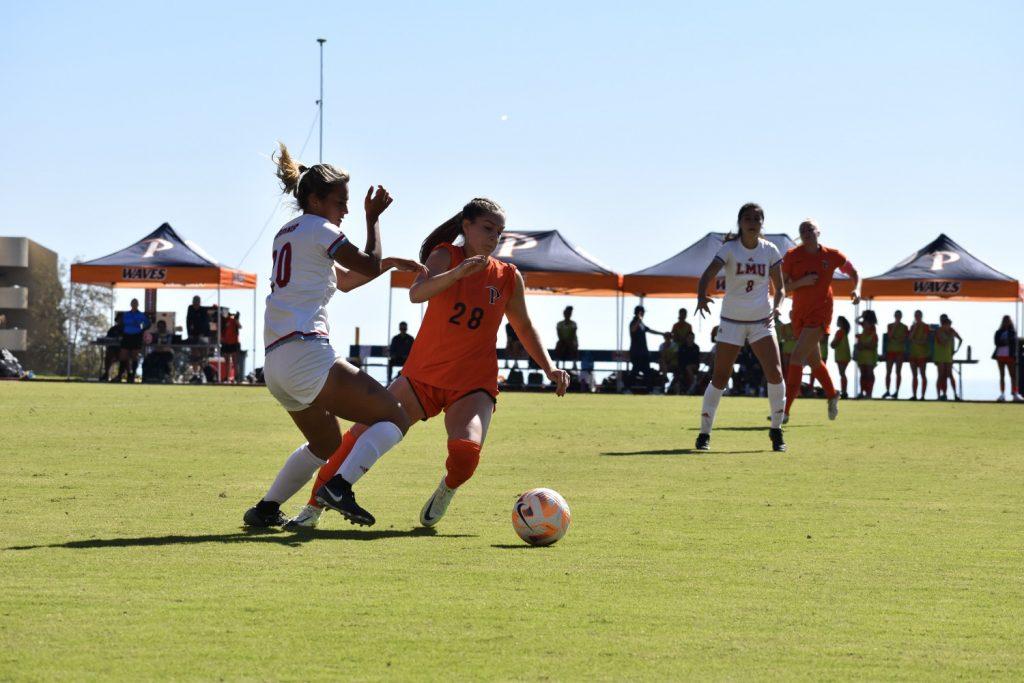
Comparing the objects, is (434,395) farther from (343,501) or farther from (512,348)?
(512,348)

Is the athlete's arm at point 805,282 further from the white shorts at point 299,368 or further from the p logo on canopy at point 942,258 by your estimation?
the p logo on canopy at point 942,258

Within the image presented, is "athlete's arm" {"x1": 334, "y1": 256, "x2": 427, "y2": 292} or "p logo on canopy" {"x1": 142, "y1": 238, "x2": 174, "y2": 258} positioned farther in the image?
"p logo on canopy" {"x1": 142, "y1": 238, "x2": 174, "y2": 258}

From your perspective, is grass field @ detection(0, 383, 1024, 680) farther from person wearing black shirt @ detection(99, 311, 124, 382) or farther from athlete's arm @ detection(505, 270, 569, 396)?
person wearing black shirt @ detection(99, 311, 124, 382)

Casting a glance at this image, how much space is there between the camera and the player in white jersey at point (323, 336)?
6.77 m

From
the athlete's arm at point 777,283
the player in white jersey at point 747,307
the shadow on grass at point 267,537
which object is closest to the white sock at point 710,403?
the player in white jersey at point 747,307

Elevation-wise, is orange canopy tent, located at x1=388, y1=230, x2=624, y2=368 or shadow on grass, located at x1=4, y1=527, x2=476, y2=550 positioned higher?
orange canopy tent, located at x1=388, y1=230, x2=624, y2=368

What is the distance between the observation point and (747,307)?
13398 millimetres

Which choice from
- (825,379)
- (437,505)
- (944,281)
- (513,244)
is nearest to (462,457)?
(437,505)

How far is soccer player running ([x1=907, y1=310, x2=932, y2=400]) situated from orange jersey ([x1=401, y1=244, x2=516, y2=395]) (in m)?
25.2

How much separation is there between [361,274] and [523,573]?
5.97 ft

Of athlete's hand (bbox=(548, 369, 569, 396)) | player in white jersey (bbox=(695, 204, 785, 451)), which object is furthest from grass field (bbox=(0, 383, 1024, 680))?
player in white jersey (bbox=(695, 204, 785, 451))

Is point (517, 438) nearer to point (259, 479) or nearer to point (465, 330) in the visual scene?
point (259, 479)

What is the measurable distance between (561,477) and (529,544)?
356 cm

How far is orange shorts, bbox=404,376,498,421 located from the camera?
24.6 ft
